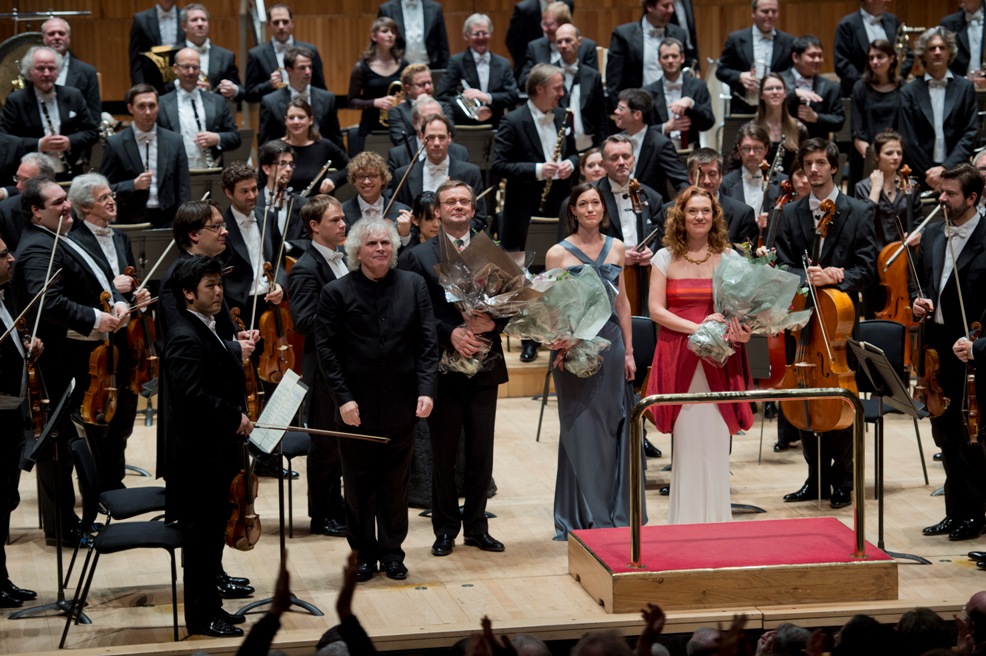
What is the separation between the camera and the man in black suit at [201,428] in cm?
432

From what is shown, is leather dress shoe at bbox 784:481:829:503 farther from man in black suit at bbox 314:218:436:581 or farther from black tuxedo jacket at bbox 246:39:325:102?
black tuxedo jacket at bbox 246:39:325:102

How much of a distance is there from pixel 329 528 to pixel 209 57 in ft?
13.5

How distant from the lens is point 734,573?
446 centimetres

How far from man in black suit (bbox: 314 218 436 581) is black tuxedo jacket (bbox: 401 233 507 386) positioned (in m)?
0.20

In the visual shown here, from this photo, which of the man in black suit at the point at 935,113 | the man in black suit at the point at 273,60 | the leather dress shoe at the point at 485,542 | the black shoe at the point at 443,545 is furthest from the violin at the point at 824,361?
the man in black suit at the point at 273,60

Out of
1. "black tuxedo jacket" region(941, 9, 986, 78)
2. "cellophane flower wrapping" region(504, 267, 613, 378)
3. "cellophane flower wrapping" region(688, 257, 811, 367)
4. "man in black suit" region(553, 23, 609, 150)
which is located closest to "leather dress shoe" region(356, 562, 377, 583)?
"cellophane flower wrapping" region(504, 267, 613, 378)

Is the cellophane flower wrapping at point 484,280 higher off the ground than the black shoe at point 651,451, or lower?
higher

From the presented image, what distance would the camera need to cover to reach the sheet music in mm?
4352

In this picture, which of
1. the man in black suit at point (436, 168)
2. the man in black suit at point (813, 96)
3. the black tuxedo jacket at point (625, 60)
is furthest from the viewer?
the black tuxedo jacket at point (625, 60)

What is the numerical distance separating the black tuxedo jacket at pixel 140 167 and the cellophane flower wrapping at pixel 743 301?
131 inches

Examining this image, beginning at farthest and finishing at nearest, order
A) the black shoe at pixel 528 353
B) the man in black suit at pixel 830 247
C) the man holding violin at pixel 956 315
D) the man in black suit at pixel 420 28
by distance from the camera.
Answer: the man in black suit at pixel 420 28 < the black shoe at pixel 528 353 < the man in black suit at pixel 830 247 < the man holding violin at pixel 956 315

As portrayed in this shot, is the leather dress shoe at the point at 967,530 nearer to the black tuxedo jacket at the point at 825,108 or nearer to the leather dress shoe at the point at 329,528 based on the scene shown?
the leather dress shoe at the point at 329,528

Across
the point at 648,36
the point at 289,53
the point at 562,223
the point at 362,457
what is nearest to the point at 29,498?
the point at 362,457

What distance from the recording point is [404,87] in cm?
785
